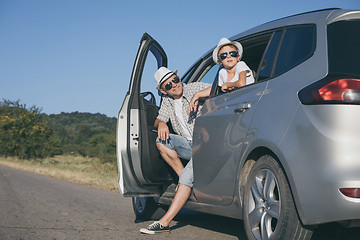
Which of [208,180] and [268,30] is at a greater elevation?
[268,30]

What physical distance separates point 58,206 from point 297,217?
563 centimetres

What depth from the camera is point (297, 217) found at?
329 cm

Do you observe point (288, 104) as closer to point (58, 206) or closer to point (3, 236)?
point (3, 236)

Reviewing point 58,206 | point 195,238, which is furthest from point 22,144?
point 195,238

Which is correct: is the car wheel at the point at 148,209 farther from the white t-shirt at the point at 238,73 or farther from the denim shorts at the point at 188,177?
the white t-shirt at the point at 238,73

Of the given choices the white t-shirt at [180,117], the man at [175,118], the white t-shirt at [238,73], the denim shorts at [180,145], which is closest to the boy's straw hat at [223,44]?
the white t-shirt at [238,73]

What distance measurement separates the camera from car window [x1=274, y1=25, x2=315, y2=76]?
3604mm

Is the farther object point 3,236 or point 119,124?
point 119,124

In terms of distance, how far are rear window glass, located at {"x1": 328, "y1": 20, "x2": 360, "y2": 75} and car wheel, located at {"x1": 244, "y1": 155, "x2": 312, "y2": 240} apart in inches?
32.6

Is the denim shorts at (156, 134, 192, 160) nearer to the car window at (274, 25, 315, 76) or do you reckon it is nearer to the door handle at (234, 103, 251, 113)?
the door handle at (234, 103, 251, 113)

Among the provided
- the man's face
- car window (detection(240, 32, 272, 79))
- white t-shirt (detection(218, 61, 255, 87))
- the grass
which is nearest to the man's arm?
the man's face

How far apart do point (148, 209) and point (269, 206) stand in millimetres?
3102

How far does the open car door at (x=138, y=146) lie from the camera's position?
18.7 feet

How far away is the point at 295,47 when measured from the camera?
3.80 m
